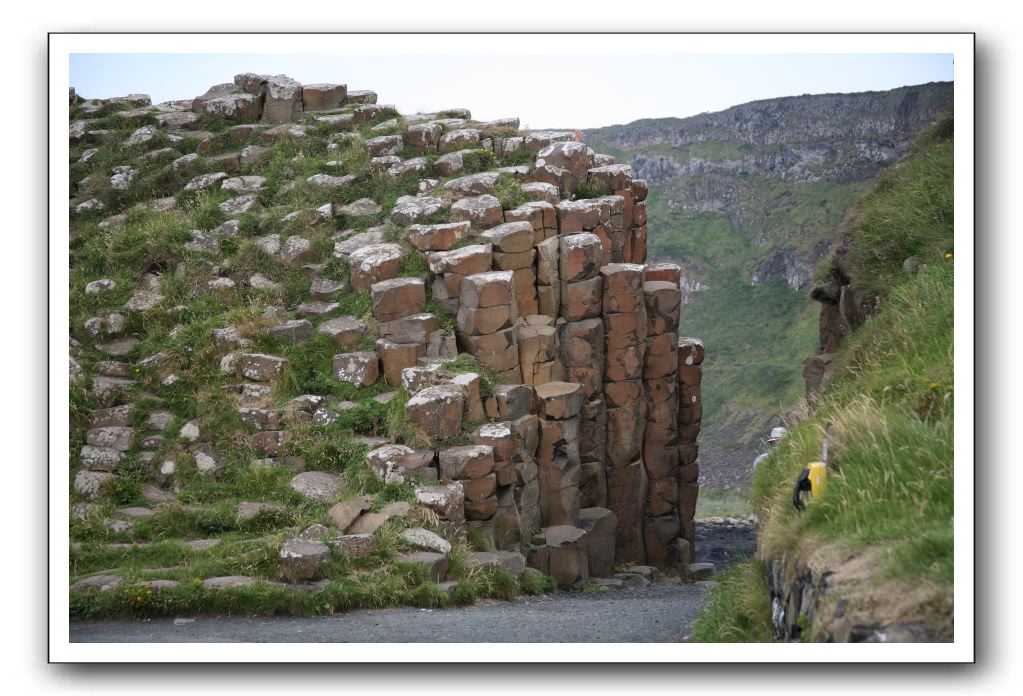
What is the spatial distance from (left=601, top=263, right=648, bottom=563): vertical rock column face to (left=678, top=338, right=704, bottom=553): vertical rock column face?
6.96 feet

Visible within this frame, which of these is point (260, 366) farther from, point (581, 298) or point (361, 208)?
point (581, 298)

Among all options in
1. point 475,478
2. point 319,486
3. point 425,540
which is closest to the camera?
point 425,540

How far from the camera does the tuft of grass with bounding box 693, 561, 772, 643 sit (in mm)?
10984

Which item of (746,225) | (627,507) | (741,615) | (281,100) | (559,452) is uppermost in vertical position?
(746,225)

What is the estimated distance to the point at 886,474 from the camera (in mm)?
9664

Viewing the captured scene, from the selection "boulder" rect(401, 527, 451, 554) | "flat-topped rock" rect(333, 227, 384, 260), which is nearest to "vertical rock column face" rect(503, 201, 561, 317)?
"flat-topped rock" rect(333, 227, 384, 260)

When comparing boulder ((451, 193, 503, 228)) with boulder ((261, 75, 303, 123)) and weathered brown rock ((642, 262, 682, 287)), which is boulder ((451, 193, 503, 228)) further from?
boulder ((261, 75, 303, 123))

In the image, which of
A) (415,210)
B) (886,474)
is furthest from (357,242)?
(886,474)

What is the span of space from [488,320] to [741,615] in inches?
325

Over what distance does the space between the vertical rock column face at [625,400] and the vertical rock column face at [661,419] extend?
51cm

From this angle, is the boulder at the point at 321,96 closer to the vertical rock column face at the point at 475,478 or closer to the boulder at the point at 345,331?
the boulder at the point at 345,331

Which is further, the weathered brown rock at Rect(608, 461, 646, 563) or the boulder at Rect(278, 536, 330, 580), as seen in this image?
the weathered brown rock at Rect(608, 461, 646, 563)

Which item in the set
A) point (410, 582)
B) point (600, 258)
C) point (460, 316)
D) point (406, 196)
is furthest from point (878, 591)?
point (406, 196)

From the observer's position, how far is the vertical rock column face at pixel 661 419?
23.7m
